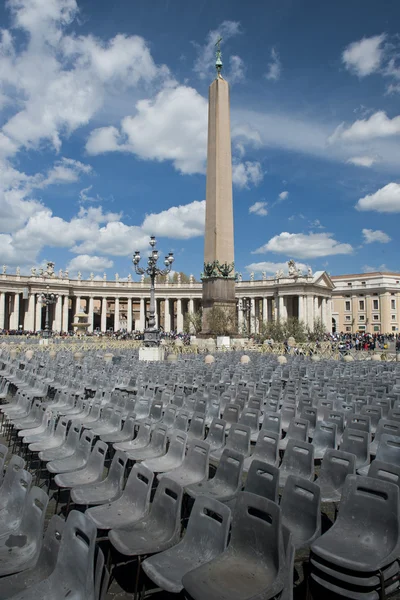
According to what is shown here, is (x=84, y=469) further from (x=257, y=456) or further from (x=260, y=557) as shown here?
(x=260, y=557)

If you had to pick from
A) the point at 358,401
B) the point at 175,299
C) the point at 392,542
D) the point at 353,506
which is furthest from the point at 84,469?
the point at 175,299

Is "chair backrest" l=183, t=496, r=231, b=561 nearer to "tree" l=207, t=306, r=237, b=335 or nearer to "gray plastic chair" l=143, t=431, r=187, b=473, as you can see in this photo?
"gray plastic chair" l=143, t=431, r=187, b=473

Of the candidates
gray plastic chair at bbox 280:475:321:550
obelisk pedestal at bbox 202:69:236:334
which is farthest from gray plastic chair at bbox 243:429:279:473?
obelisk pedestal at bbox 202:69:236:334

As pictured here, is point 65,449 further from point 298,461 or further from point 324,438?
point 324,438

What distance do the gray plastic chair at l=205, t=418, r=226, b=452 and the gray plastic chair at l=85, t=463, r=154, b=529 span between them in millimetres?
2268

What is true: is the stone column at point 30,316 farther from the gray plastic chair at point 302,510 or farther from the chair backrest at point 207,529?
the chair backrest at point 207,529

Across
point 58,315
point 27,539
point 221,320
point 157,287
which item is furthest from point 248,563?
point 157,287

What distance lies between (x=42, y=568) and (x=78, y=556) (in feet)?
1.96

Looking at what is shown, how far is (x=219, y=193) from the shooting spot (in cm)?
3139

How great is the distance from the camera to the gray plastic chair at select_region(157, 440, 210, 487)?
5.40m

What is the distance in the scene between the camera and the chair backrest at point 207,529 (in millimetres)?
3414

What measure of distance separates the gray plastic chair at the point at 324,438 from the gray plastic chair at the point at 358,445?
1.41 ft

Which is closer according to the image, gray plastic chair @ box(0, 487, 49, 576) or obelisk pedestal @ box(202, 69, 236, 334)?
gray plastic chair @ box(0, 487, 49, 576)

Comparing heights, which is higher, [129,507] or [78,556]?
[78,556]
